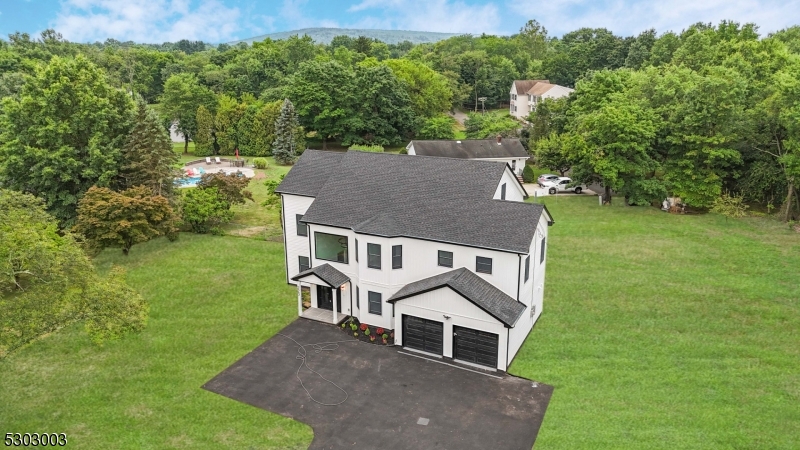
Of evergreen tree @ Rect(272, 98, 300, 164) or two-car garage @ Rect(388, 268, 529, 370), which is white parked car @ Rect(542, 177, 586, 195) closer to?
two-car garage @ Rect(388, 268, 529, 370)

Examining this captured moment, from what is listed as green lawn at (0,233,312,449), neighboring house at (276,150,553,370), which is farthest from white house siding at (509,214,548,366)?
green lawn at (0,233,312,449)

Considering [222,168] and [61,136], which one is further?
[222,168]

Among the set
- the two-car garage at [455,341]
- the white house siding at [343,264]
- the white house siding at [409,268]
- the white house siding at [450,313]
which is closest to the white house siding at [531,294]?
the white house siding at [450,313]

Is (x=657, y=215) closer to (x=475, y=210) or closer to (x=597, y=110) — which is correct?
(x=597, y=110)

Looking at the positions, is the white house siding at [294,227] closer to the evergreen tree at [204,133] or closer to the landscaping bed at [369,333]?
the landscaping bed at [369,333]

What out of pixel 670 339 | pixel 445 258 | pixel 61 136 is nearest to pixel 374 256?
pixel 445 258

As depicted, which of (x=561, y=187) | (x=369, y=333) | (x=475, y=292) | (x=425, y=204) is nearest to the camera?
(x=475, y=292)

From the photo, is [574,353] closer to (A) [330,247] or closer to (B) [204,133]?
(A) [330,247]
